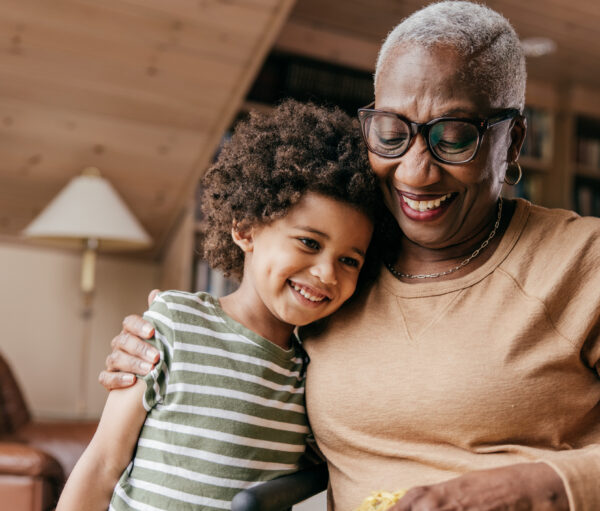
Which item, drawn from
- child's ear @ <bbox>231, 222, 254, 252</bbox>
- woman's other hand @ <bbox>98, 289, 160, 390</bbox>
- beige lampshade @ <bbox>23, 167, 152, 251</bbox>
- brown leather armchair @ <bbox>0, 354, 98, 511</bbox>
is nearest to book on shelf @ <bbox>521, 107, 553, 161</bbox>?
beige lampshade @ <bbox>23, 167, 152, 251</bbox>

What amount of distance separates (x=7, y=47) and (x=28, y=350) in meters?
1.46

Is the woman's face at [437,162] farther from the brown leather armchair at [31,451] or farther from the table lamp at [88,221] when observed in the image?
the table lamp at [88,221]

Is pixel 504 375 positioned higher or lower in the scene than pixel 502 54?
lower

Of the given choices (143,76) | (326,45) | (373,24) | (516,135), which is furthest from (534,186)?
(516,135)

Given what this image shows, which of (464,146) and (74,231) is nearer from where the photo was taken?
(464,146)

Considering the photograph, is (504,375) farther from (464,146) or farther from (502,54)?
(502,54)

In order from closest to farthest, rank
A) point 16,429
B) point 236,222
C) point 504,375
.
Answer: point 504,375
point 236,222
point 16,429

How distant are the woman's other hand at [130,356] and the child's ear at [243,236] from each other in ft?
0.77

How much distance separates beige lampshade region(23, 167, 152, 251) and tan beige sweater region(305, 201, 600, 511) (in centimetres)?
190

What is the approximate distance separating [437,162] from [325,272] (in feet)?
0.85

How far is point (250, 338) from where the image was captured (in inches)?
49.0

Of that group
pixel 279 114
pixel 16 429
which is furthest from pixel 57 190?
pixel 279 114

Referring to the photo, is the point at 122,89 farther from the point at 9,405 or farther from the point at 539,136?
the point at 539,136

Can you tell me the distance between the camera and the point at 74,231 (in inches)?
112
